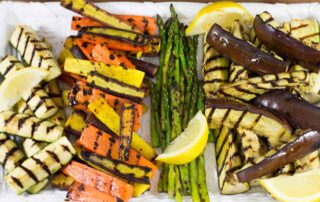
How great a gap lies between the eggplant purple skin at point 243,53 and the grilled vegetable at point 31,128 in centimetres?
109

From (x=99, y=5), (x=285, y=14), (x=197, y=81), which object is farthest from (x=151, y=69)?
(x=285, y=14)

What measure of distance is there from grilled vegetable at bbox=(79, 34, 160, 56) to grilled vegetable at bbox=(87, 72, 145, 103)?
0.28 meters

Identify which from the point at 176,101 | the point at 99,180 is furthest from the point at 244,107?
the point at 99,180

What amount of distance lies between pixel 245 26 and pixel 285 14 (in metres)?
0.40

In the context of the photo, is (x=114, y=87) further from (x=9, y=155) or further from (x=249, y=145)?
(x=249, y=145)

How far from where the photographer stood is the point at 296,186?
3033 mm

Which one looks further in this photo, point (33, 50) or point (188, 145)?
point (33, 50)

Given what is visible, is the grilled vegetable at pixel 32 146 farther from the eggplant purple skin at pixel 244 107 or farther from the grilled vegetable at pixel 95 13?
the eggplant purple skin at pixel 244 107

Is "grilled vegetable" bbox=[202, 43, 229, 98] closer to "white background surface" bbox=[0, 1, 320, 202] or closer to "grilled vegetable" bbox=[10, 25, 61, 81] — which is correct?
"white background surface" bbox=[0, 1, 320, 202]

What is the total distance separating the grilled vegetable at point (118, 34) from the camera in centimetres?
341

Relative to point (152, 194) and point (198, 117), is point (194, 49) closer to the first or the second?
point (198, 117)

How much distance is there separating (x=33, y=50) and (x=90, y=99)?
500 millimetres

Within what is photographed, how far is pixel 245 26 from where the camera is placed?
3576 mm

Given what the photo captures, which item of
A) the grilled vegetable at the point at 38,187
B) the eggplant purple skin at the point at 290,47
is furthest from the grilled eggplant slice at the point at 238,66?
the grilled vegetable at the point at 38,187
